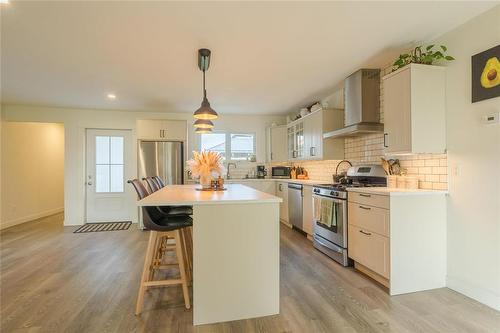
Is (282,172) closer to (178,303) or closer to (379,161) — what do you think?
(379,161)

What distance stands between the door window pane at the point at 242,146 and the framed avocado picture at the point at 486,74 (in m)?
4.34

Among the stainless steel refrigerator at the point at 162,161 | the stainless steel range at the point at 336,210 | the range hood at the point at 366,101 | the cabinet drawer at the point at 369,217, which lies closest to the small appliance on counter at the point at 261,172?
the stainless steel refrigerator at the point at 162,161

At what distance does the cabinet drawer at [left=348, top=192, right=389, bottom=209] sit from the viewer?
2403 millimetres

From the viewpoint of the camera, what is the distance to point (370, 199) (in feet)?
8.50

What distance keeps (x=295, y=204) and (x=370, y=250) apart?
2003mm

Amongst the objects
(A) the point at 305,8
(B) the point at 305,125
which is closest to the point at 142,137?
(B) the point at 305,125

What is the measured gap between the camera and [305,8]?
197cm

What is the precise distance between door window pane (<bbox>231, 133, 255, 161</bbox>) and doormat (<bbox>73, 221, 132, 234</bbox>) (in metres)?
2.73

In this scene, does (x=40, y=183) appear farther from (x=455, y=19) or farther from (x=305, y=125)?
(x=455, y=19)

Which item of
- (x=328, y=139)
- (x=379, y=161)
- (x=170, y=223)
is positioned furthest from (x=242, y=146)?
(x=170, y=223)

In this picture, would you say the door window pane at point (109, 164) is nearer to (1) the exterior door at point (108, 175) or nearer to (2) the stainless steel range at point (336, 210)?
(1) the exterior door at point (108, 175)

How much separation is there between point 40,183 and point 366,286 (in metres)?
7.11

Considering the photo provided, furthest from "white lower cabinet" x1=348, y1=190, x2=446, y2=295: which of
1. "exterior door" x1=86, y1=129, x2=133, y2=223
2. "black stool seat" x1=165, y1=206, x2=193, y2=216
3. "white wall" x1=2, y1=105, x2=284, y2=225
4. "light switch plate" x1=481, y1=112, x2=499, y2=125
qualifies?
"exterior door" x1=86, y1=129, x2=133, y2=223

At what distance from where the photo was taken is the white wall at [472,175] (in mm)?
2076
